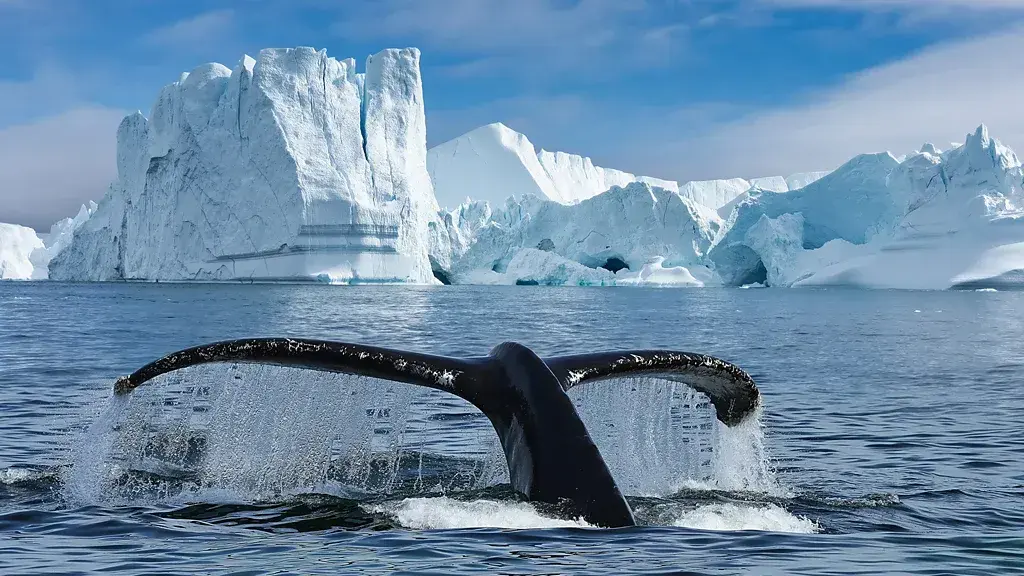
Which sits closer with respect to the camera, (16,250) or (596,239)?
(596,239)

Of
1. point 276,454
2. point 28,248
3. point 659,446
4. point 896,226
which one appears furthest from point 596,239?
point 28,248

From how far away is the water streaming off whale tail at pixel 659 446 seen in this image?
622cm

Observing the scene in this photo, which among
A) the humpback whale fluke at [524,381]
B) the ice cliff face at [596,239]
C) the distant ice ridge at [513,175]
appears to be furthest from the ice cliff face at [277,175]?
the humpback whale fluke at [524,381]

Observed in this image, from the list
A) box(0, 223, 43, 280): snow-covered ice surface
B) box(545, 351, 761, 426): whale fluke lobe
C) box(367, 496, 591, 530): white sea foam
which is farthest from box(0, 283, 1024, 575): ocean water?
box(0, 223, 43, 280): snow-covered ice surface

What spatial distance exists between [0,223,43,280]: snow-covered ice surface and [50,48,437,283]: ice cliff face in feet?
162

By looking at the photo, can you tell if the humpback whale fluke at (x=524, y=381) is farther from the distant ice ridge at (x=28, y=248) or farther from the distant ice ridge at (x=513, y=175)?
the distant ice ridge at (x=513, y=175)

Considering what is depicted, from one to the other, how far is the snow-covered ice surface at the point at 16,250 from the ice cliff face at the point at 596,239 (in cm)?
6048

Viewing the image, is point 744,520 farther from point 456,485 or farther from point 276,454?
point 276,454

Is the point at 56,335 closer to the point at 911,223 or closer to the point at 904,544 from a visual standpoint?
the point at 904,544

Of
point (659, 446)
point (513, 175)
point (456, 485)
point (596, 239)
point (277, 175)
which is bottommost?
point (456, 485)

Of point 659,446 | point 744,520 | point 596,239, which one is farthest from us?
point 596,239

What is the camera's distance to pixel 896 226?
64.5m

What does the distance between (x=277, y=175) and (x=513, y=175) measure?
6979cm

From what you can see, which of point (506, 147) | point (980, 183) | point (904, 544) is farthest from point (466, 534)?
point (506, 147)
